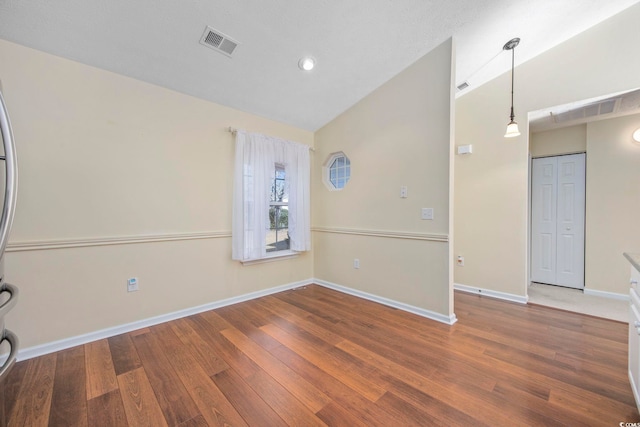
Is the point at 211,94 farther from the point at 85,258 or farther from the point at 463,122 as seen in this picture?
the point at 463,122

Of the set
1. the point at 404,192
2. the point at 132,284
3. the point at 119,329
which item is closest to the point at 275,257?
the point at 132,284

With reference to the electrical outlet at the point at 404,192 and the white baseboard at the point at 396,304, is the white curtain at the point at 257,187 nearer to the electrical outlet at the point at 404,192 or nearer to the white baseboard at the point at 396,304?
the white baseboard at the point at 396,304

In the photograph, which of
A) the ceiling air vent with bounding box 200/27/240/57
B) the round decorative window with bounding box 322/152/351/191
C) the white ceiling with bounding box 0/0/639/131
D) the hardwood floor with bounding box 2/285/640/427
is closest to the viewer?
the hardwood floor with bounding box 2/285/640/427

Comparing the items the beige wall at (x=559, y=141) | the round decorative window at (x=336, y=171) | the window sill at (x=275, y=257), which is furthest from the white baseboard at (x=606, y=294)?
the window sill at (x=275, y=257)

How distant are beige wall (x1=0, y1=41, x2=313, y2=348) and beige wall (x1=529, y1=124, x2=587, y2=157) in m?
4.57

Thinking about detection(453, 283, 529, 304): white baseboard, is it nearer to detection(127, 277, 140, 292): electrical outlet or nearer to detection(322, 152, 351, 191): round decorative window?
detection(322, 152, 351, 191): round decorative window

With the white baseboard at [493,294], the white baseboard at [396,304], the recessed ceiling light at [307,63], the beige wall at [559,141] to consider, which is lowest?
the white baseboard at [396,304]

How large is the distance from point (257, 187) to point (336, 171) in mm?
1326

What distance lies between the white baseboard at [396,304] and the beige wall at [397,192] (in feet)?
0.16

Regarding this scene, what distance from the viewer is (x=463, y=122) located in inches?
137

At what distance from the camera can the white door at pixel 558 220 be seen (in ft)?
11.5

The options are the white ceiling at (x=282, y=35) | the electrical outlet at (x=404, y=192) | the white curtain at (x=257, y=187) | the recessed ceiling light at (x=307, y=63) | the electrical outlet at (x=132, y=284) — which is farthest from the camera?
the white curtain at (x=257, y=187)

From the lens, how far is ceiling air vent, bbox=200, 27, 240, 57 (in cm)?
209

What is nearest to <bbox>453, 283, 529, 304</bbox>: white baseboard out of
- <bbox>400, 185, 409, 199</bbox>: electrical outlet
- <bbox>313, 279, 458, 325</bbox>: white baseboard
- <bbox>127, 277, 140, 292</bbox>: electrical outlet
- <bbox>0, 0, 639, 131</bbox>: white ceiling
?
<bbox>313, 279, 458, 325</bbox>: white baseboard
